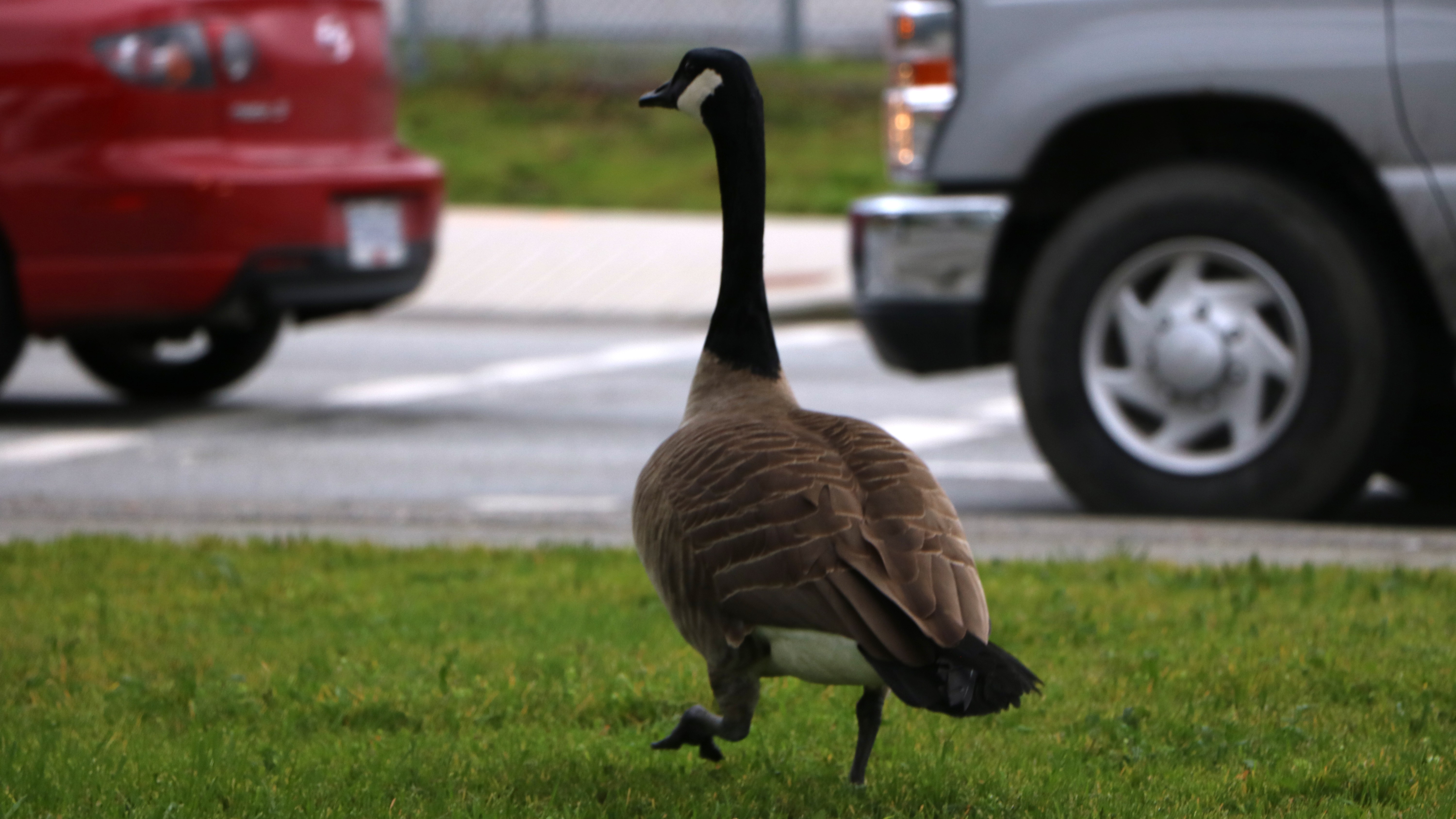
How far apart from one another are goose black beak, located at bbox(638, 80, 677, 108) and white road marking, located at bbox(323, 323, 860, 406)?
19.7 ft

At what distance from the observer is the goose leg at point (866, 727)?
3.48 meters

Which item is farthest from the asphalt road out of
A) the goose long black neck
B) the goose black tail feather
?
the goose black tail feather

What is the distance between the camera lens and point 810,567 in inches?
122

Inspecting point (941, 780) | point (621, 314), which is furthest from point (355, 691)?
point (621, 314)

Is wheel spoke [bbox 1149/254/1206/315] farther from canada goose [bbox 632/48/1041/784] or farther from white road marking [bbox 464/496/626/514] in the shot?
canada goose [bbox 632/48/1041/784]

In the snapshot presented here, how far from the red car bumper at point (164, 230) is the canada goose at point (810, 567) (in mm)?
5050

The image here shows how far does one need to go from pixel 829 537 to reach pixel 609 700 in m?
1.18

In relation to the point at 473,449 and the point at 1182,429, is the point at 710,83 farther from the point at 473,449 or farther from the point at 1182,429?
the point at 473,449

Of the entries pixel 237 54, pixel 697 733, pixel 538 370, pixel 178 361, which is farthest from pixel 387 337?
pixel 697 733

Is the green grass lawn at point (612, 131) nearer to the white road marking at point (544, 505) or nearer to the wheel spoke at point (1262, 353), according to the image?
the white road marking at point (544, 505)

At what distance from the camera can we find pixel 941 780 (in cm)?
362

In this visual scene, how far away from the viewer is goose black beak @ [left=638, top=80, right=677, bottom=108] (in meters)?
3.99

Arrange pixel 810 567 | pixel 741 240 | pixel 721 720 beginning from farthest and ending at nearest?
1. pixel 741 240
2. pixel 721 720
3. pixel 810 567

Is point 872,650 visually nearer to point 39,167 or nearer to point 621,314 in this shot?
point 39,167
